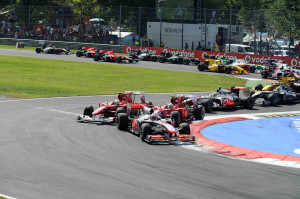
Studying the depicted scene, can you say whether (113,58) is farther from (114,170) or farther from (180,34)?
(114,170)

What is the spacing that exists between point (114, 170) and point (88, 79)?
25092mm

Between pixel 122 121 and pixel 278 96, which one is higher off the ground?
pixel 278 96

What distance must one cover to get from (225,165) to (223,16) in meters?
41.8

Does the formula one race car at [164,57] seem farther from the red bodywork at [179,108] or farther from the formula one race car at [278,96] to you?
the red bodywork at [179,108]

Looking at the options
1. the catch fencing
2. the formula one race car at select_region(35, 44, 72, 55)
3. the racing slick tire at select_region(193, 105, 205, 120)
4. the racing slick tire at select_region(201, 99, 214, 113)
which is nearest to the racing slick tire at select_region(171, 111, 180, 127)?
the racing slick tire at select_region(193, 105, 205, 120)

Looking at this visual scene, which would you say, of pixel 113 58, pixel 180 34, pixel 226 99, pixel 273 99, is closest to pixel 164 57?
pixel 113 58

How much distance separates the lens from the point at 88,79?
37438 millimetres

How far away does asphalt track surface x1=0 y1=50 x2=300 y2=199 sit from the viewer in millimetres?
11086

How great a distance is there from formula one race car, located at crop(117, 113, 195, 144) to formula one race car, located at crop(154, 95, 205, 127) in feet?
3.73

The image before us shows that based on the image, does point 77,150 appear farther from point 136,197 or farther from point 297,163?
point 297,163

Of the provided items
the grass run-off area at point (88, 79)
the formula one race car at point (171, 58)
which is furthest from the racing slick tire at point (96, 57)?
the formula one race car at point (171, 58)

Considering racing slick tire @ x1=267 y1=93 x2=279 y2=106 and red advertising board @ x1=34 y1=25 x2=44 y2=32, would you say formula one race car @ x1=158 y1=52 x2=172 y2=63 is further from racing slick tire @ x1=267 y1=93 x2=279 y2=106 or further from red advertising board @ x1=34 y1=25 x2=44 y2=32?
racing slick tire @ x1=267 y1=93 x2=279 y2=106

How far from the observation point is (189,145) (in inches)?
652

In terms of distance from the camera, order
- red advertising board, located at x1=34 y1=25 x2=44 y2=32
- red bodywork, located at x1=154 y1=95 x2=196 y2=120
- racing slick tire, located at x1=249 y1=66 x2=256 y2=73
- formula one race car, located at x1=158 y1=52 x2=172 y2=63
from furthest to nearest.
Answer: red advertising board, located at x1=34 y1=25 x2=44 y2=32 < formula one race car, located at x1=158 y1=52 x2=172 y2=63 < racing slick tire, located at x1=249 y1=66 x2=256 y2=73 < red bodywork, located at x1=154 y1=95 x2=196 y2=120
